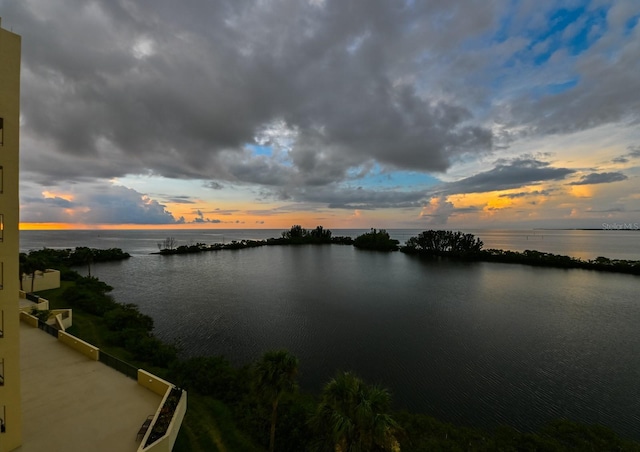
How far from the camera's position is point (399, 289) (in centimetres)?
5512

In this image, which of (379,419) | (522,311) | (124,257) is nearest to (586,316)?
(522,311)

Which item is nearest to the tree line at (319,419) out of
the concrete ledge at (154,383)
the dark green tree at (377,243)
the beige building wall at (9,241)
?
the concrete ledge at (154,383)

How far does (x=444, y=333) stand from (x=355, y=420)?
26799 millimetres

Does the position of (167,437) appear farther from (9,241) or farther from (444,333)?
(444,333)

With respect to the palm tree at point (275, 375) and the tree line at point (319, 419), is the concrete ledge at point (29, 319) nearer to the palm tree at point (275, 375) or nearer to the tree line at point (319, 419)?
the tree line at point (319, 419)

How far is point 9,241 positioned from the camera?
11633 mm

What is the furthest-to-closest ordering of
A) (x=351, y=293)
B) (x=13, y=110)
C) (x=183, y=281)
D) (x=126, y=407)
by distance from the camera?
1. (x=183, y=281)
2. (x=351, y=293)
3. (x=126, y=407)
4. (x=13, y=110)

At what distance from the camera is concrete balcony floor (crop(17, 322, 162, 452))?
1258 cm

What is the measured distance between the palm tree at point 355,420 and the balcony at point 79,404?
8521mm

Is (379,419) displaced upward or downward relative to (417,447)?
upward

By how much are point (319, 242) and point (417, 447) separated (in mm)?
158781

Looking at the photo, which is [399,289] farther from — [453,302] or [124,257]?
[124,257]

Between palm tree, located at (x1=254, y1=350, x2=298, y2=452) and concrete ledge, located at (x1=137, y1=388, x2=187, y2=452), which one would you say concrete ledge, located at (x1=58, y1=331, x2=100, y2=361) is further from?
palm tree, located at (x1=254, y1=350, x2=298, y2=452)

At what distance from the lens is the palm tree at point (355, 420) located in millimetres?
10055
